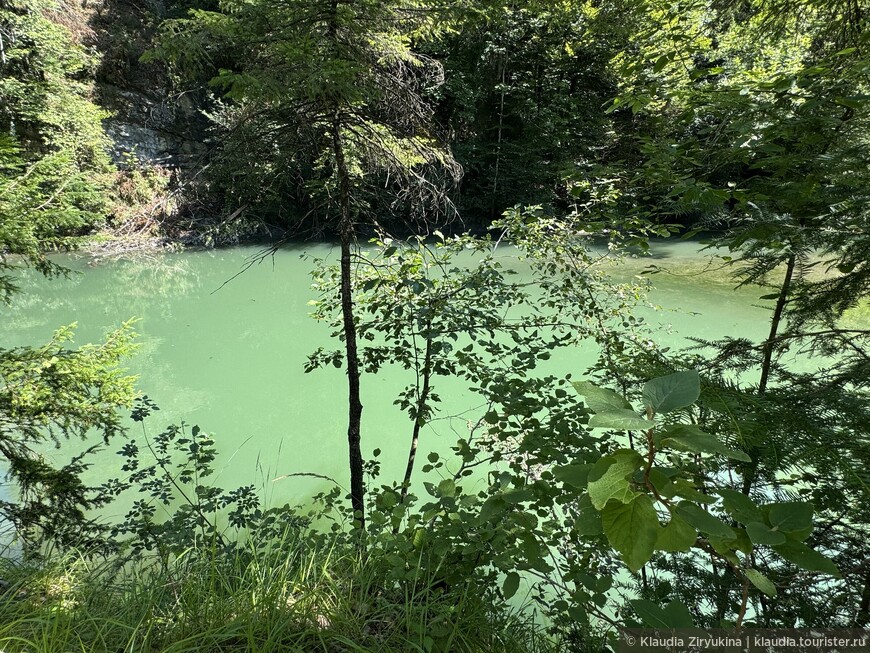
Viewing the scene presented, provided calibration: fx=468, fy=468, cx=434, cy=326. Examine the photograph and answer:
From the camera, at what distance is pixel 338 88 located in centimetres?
188

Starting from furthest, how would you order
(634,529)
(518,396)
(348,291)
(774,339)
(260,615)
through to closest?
(348,291) < (518,396) < (774,339) < (260,615) < (634,529)

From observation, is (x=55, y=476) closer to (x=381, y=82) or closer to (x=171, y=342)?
(x=381, y=82)

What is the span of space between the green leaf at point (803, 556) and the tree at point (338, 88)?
1.86 meters

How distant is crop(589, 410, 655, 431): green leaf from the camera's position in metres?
A: 0.50

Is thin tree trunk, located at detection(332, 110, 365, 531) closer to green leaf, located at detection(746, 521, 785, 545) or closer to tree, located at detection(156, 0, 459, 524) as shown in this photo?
tree, located at detection(156, 0, 459, 524)

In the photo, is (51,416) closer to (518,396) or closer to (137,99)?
(518,396)

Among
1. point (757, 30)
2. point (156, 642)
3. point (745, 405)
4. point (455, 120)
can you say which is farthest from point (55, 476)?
point (455, 120)

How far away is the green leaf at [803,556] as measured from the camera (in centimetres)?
51

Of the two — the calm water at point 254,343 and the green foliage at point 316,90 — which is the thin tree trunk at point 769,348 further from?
the green foliage at point 316,90

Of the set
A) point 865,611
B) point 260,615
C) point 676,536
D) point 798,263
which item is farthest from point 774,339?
point 260,615

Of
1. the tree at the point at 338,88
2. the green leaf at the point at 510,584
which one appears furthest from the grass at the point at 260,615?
the tree at the point at 338,88

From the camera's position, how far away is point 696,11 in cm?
193

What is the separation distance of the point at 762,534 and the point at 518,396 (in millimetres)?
1417

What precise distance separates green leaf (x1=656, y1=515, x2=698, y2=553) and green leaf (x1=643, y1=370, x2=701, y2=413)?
0.12m
